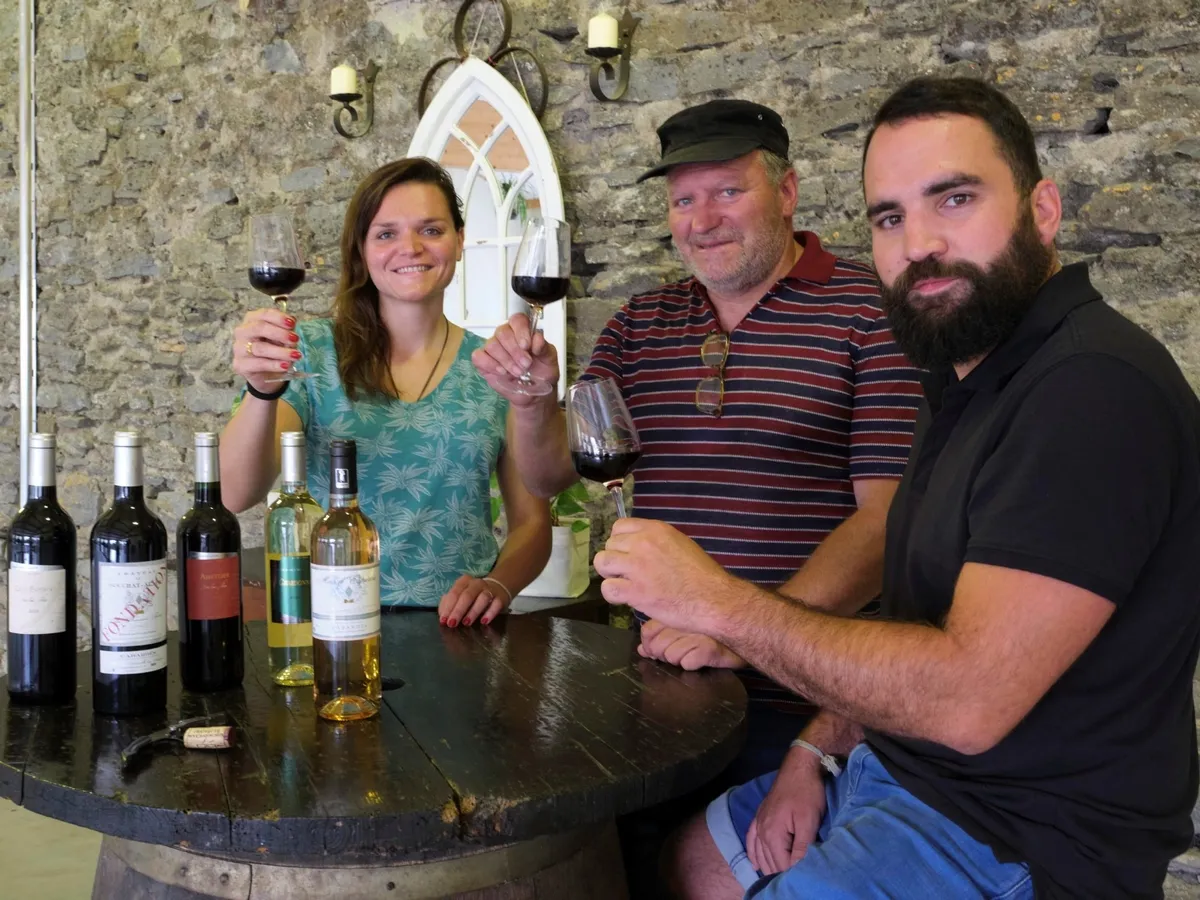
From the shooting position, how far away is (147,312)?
511cm

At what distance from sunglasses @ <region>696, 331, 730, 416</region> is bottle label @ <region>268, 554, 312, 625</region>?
878 mm

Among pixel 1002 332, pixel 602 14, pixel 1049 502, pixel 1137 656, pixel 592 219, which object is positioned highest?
pixel 602 14

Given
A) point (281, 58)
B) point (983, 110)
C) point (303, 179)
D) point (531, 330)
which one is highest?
point (281, 58)

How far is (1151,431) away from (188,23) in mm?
4782

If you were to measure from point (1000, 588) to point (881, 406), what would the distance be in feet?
2.74

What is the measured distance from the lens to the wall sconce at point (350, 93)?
13.3 ft

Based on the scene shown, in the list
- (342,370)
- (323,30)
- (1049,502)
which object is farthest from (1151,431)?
(323,30)

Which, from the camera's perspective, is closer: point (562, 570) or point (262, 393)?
point (262, 393)

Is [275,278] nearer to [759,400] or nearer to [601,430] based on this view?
[601,430]

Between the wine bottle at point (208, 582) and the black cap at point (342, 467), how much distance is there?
0.58ft

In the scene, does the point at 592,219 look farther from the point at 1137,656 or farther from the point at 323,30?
the point at 1137,656

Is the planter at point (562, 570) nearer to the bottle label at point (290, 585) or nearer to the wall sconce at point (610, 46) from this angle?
the wall sconce at point (610, 46)

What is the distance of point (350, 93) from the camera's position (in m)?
4.07

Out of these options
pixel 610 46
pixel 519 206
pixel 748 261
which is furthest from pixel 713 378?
pixel 519 206
